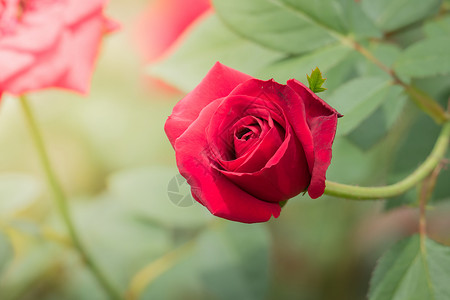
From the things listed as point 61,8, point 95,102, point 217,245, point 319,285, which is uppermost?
point 61,8

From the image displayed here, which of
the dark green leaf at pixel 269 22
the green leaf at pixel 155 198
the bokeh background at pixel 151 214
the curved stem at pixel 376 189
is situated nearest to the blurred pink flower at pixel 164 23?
the bokeh background at pixel 151 214

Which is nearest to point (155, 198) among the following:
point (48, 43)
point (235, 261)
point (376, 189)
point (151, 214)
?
point (151, 214)

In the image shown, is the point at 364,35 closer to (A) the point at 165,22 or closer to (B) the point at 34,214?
(A) the point at 165,22

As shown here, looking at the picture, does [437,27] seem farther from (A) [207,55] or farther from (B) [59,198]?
(B) [59,198]

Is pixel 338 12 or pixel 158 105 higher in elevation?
pixel 338 12

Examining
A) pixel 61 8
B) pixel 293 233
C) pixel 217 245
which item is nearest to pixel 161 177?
pixel 217 245

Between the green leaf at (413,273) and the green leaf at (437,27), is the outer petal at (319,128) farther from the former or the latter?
the green leaf at (437,27)
